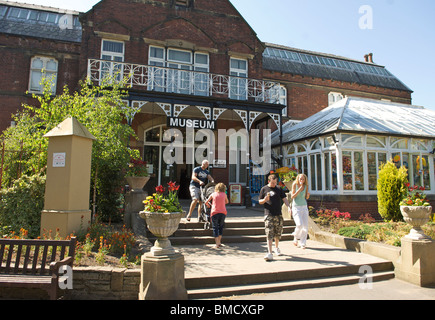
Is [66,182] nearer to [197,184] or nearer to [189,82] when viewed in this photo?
[197,184]

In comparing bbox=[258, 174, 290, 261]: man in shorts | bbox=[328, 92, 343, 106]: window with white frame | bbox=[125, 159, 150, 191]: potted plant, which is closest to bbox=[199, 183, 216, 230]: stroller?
bbox=[125, 159, 150, 191]: potted plant

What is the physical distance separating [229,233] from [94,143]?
427cm

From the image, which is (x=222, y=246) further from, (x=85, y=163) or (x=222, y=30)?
(x=222, y=30)

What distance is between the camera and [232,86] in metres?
15.0

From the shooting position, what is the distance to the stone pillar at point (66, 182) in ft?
18.6

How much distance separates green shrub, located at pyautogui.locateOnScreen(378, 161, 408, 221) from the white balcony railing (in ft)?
20.4

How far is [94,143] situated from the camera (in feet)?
24.8

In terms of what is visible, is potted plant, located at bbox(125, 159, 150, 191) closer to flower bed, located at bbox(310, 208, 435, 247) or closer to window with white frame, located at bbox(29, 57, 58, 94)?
flower bed, located at bbox(310, 208, 435, 247)

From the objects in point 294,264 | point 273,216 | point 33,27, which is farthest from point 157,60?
point 294,264

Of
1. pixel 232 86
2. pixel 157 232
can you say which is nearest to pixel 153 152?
pixel 232 86

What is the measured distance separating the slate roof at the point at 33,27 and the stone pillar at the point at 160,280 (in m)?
15.0

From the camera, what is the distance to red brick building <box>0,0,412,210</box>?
13.3 m

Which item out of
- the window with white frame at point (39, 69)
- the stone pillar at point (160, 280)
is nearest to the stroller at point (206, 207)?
the stone pillar at point (160, 280)

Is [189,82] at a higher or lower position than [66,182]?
higher
